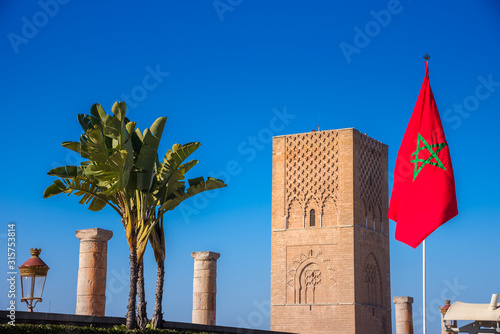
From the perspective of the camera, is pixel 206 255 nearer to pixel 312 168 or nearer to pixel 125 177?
pixel 125 177

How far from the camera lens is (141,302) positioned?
35.8ft

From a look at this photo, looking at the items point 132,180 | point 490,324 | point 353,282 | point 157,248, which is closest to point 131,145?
point 132,180

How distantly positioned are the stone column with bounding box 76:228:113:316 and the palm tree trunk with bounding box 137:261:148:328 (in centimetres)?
185

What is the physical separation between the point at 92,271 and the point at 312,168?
669 inches

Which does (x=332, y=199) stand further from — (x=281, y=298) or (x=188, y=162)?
(x=188, y=162)

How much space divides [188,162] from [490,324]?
4.40m

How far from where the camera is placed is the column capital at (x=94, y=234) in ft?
41.3

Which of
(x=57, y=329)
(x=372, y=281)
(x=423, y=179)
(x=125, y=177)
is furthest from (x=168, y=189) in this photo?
(x=372, y=281)

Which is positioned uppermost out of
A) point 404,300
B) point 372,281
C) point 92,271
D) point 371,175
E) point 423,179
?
point 371,175

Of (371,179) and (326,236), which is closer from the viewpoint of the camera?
(326,236)

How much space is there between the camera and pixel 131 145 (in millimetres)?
10594

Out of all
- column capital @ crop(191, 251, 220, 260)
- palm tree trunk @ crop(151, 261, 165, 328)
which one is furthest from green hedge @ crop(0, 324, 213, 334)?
column capital @ crop(191, 251, 220, 260)

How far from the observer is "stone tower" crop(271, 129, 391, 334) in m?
28.1

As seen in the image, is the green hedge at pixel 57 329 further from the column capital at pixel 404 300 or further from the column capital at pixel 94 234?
the column capital at pixel 404 300
